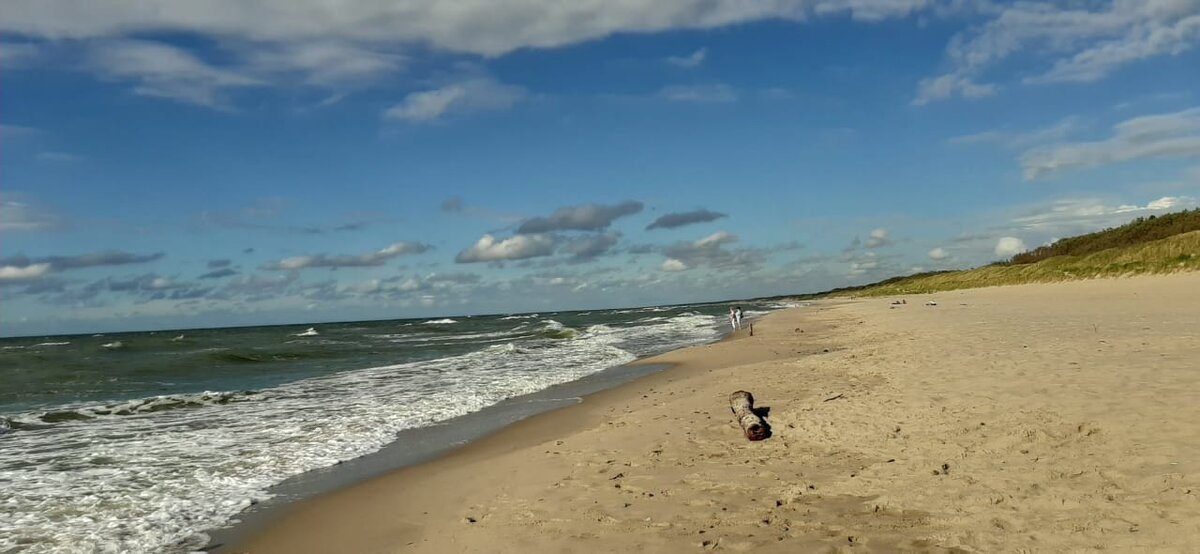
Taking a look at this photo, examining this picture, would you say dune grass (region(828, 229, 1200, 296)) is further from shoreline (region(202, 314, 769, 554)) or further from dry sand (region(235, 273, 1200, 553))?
shoreline (region(202, 314, 769, 554))

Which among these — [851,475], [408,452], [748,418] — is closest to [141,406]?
[408,452]

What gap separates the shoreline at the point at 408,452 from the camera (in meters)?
7.38

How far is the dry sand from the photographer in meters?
5.49

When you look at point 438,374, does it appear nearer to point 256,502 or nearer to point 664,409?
point 664,409

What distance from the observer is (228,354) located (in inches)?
1489

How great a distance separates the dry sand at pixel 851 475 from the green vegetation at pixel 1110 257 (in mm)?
33358

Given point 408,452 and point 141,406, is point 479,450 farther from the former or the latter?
point 141,406

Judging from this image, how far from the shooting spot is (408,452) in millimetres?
10773

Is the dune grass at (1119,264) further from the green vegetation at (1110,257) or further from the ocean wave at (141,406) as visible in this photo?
the ocean wave at (141,406)

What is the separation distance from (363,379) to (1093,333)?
2031cm

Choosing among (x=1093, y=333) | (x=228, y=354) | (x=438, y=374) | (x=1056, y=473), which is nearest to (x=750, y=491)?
(x=1056, y=473)

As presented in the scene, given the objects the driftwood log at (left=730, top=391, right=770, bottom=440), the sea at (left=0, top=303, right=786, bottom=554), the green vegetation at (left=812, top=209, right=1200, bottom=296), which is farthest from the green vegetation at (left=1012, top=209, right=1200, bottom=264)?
the driftwood log at (left=730, top=391, right=770, bottom=440)

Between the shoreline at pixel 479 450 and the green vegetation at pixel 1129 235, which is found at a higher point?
the green vegetation at pixel 1129 235

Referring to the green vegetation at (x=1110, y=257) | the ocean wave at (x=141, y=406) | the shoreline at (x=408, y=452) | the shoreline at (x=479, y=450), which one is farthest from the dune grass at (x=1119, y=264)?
the ocean wave at (x=141, y=406)
